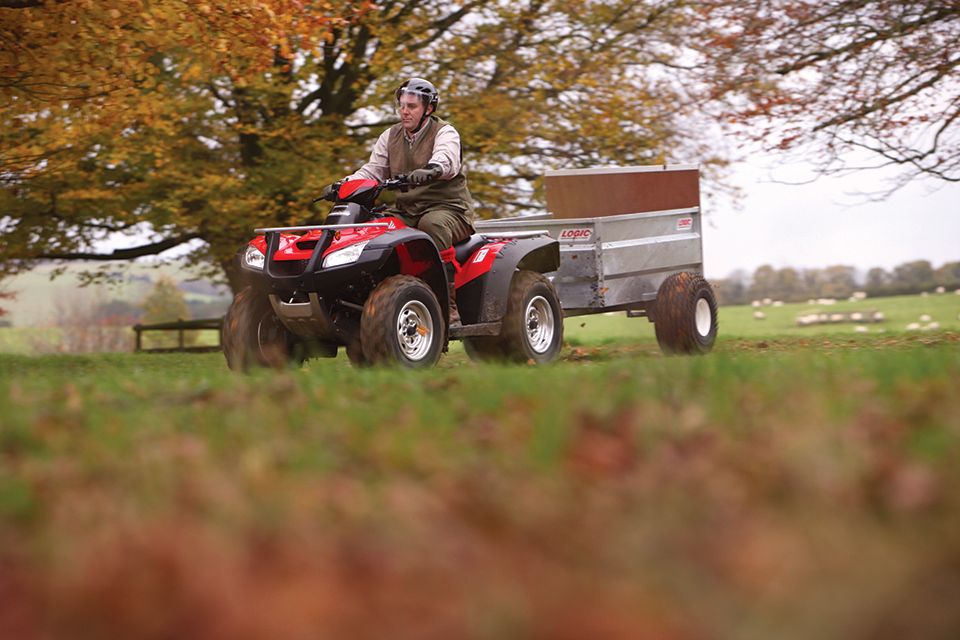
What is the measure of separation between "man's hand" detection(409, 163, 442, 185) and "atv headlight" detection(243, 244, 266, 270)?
1.29 meters

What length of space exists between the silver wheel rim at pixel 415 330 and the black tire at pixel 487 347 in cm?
133

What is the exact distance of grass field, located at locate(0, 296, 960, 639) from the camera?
2.75 m

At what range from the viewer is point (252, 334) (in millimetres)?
9703

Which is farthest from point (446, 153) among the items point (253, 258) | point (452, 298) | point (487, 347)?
point (487, 347)

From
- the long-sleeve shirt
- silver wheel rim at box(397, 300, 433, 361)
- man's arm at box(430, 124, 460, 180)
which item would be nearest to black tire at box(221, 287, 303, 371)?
silver wheel rim at box(397, 300, 433, 361)

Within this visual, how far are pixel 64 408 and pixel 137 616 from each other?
2.89 meters

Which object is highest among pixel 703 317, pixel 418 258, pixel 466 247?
pixel 466 247

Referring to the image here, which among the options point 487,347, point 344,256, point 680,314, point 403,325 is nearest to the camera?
point 344,256

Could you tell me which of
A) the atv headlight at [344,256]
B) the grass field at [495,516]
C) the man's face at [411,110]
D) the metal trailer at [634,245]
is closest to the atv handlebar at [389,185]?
the man's face at [411,110]

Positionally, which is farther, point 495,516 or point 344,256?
point 344,256

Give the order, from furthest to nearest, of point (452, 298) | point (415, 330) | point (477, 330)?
point (477, 330) → point (452, 298) → point (415, 330)

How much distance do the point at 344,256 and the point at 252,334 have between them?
4.11 feet

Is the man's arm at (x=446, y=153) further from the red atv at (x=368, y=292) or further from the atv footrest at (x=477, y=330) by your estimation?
the atv footrest at (x=477, y=330)

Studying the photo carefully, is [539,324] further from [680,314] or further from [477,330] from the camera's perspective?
[680,314]
